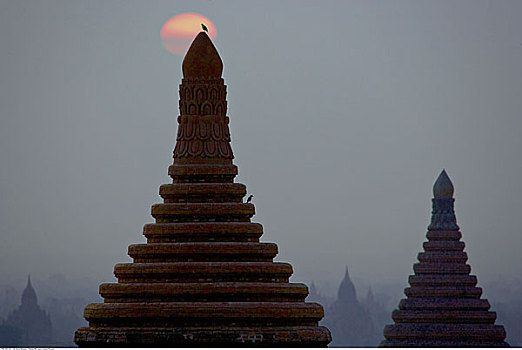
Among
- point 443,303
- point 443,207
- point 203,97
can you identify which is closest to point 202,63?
point 203,97

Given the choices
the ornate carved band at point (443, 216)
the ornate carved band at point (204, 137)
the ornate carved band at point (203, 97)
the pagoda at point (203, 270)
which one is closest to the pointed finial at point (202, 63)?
the pagoda at point (203, 270)

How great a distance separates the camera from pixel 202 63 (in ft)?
173

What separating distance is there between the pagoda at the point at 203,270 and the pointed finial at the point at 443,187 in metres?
36.8

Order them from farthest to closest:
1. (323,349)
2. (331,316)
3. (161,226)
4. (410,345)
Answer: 1. (331,316)
2. (410,345)
3. (161,226)
4. (323,349)

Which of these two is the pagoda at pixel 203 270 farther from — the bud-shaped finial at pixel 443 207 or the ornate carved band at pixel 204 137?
the bud-shaped finial at pixel 443 207

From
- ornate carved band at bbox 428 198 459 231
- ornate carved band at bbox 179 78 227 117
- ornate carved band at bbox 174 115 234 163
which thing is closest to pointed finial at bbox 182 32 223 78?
ornate carved band at bbox 179 78 227 117

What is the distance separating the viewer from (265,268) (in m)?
50.5

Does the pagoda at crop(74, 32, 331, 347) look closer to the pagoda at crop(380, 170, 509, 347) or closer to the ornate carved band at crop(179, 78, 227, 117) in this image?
the ornate carved band at crop(179, 78, 227, 117)

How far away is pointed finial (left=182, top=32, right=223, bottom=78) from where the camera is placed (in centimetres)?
5269

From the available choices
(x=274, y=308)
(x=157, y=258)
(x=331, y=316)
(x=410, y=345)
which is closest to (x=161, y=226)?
(x=157, y=258)

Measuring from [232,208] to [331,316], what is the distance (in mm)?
94024

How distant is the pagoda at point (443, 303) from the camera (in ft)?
275

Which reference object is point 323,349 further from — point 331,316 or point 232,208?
point 331,316

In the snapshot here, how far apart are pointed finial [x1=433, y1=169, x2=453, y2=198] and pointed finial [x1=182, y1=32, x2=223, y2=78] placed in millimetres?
36931
